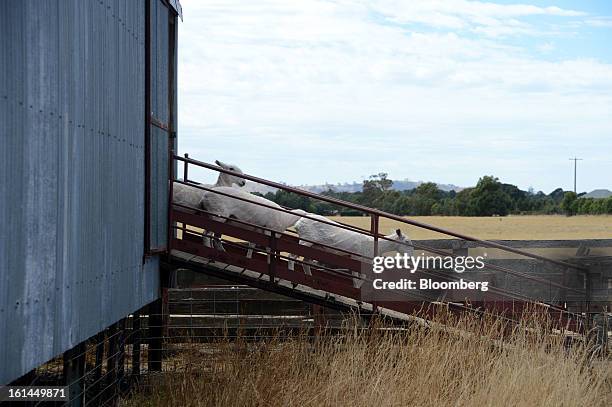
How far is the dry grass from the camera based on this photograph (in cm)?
4447

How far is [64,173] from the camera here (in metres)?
6.94

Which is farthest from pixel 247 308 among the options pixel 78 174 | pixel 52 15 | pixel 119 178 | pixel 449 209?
pixel 449 209

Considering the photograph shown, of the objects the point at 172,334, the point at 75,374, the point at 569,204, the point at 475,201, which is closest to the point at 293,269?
the point at 172,334

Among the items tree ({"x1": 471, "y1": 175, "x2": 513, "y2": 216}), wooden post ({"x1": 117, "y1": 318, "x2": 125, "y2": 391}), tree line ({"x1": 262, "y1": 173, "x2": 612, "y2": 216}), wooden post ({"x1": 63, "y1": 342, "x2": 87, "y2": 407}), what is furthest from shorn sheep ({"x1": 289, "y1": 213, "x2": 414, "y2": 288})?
tree ({"x1": 471, "y1": 175, "x2": 513, "y2": 216})

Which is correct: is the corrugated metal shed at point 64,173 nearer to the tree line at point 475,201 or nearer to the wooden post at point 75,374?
the wooden post at point 75,374

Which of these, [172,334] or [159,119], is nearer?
[159,119]

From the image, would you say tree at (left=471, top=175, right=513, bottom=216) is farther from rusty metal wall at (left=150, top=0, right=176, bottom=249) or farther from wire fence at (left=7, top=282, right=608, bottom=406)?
rusty metal wall at (left=150, top=0, right=176, bottom=249)

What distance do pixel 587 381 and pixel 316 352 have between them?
2968 millimetres

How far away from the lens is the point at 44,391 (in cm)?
835

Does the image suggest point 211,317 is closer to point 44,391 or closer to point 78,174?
point 44,391

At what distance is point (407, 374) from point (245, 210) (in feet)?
11.4

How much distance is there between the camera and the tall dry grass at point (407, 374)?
33.7 feet

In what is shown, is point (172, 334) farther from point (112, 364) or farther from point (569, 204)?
point (569, 204)

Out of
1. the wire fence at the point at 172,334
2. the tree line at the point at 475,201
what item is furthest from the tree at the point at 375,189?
the wire fence at the point at 172,334
